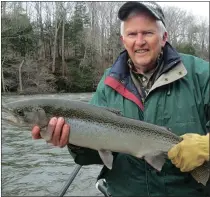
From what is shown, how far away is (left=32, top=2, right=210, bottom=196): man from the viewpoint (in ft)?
9.98

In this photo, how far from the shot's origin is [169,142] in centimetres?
290

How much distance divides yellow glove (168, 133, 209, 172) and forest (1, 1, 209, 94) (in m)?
28.4

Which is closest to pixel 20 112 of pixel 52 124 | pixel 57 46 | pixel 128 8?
pixel 52 124

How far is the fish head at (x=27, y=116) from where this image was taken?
9.66 feet

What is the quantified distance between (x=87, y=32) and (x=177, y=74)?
141 feet

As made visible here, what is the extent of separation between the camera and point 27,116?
2988 mm

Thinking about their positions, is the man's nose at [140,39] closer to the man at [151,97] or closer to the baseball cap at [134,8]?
the man at [151,97]

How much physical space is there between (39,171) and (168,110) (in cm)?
586

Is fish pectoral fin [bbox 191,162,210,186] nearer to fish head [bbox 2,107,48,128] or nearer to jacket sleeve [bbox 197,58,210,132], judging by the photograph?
jacket sleeve [bbox 197,58,210,132]

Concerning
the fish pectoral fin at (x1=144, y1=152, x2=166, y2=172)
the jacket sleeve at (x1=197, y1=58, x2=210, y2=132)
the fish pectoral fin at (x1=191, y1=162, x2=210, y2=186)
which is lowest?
the fish pectoral fin at (x1=191, y1=162, x2=210, y2=186)

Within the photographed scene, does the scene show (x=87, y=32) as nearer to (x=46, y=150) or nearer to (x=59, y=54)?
(x=59, y=54)

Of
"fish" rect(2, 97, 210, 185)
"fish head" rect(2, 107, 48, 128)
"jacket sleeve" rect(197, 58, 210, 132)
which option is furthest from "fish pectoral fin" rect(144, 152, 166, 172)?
"fish head" rect(2, 107, 48, 128)

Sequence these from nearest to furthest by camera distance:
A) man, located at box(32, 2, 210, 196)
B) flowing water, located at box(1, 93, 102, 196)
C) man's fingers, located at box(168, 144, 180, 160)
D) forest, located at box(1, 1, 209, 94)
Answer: man's fingers, located at box(168, 144, 180, 160), man, located at box(32, 2, 210, 196), flowing water, located at box(1, 93, 102, 196), forest, located at box(1, 1, 209, 94)

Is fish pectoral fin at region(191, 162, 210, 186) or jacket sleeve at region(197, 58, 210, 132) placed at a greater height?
jacket sleeve at region(197, 58, 210, 132)
